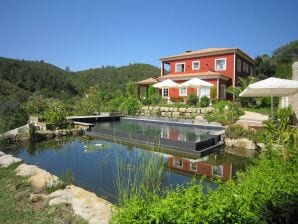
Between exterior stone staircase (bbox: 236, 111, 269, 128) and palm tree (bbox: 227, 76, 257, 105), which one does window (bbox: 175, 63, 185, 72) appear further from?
exterior stone staircase (bbox: 236, 111, 269, 128)

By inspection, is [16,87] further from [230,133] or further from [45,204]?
[45,204]

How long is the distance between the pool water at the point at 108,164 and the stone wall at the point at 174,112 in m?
7.86

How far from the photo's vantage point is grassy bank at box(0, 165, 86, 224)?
9.88 ft

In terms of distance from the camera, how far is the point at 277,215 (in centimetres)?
262

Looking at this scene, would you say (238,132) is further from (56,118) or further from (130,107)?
(130,107)

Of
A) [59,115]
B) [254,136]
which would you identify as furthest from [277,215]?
[59,115]

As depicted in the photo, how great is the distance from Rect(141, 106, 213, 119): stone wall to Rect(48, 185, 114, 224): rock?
12409 mm

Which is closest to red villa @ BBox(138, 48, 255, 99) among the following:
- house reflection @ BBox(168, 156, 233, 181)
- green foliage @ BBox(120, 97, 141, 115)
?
green foliage @ BBox(120, 97, 141, 115)

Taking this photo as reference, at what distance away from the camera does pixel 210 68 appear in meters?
22.6

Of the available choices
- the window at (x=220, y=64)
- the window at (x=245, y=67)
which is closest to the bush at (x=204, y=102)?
the window at (x=220, y=64)

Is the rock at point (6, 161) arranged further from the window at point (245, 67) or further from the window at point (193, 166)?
the window at point (245, 67)

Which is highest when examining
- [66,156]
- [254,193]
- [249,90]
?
[249,90]

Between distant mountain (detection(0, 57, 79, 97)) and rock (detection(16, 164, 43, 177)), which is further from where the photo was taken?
distant mountain (detection(0, 57, 79, 97))

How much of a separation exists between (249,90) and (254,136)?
5.91ft
